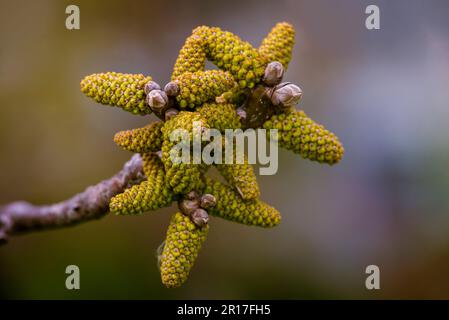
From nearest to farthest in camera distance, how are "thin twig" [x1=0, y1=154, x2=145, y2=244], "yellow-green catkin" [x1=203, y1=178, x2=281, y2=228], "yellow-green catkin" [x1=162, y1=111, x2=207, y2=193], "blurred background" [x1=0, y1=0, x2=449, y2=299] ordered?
"yellow-green catkin" [x1=162, y1=111, x2=207, y2=193], "yellow-green catkin" [x1=203, y1=178, x2=281, y2=228], "thin twig" [x1=0, y1=154, x2=145, y2=244], "blurred background" [x1=0, y1=0, x2=449, y2=299]

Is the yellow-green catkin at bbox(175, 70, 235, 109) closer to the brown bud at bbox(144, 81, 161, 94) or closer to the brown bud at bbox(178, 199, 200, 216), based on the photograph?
the brown bud at bbox(144, 81, 161, 94)

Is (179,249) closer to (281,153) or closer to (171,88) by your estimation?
(171,88)

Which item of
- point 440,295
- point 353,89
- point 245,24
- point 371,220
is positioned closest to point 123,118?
point 245,24

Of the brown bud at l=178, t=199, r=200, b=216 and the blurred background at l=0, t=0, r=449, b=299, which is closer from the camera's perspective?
the brown bud at l=178, t=199, r=200, b=216

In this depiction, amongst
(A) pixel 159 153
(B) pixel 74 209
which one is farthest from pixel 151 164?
(B) pixel 74 209

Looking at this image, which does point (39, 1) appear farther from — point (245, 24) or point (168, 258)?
point (168, 258)

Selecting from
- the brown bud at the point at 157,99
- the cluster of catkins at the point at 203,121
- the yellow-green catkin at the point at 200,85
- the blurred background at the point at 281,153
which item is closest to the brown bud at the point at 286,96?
the cluster of catkins at the point at 203,121

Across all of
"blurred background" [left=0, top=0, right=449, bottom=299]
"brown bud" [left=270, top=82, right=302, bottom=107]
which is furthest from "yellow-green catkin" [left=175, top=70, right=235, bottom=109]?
"blurred background" [left=0, top=0, right=449, bottom=299]
